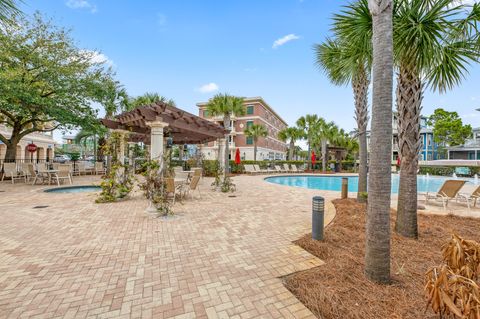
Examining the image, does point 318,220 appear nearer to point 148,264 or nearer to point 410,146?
point 410,146

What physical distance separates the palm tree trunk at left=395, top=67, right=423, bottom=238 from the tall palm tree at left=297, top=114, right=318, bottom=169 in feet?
83.7

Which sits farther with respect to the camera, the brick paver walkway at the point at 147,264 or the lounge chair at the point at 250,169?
the lounge chair at the point at 250,169

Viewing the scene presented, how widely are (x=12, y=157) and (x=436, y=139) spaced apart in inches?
1993

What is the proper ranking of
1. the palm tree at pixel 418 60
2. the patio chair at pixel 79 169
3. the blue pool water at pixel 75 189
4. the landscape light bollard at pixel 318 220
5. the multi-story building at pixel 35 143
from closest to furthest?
1. the palm tree at pixel 418 60
2. the landscape light bollard at pixel 318 220
3. the blue pool water at pixel 75 189
4. the patio chair at pixel 79 169
5. the multi-story building at pixel 35 143

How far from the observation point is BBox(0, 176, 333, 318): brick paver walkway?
239cm

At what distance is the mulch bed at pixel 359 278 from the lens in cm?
230

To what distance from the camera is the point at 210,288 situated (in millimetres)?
2725

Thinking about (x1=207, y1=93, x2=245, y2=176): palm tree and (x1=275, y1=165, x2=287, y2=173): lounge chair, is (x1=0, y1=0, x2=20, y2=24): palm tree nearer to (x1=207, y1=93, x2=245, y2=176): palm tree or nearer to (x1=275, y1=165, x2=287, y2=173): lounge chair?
(x1=207, y1=93, x2=245, y2=176): palm tree

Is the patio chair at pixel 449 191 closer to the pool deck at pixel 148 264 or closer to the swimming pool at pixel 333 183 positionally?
the pool deck at pixel 148 264

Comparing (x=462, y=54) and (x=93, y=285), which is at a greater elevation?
(x=462, y=54)

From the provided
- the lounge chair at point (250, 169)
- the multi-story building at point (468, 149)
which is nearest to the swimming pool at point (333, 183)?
the lounge chair at point (250, 169)

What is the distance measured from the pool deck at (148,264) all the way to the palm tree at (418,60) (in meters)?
2.12

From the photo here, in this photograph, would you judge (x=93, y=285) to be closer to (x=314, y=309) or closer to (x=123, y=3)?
(x=314, y=309)

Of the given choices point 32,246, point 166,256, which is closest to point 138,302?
point 166,256
